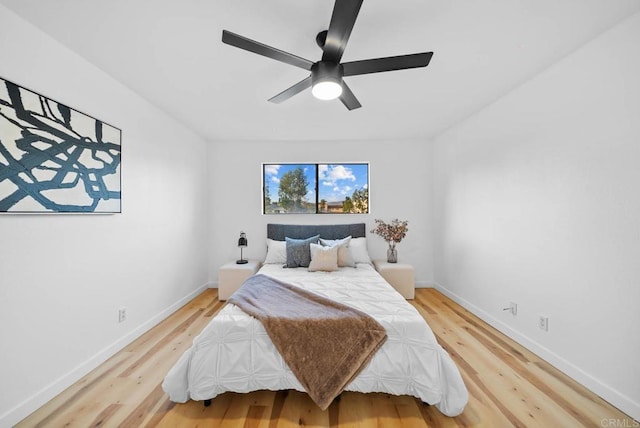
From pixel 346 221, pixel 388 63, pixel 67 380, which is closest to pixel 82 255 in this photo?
pixel 67 380

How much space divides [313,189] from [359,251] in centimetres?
133

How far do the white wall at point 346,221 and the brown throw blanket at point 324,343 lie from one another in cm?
257

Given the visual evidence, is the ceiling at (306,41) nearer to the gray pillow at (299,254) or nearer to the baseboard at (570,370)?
the gray pillow at (299,254)

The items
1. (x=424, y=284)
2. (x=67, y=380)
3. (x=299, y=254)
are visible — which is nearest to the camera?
(x=67, y=380)

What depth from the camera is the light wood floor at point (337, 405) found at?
5.29ft

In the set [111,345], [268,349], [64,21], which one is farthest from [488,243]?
[64,21]

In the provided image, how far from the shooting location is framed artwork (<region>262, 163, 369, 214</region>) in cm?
445

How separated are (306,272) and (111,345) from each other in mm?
1972

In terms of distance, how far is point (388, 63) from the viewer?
1677 mm

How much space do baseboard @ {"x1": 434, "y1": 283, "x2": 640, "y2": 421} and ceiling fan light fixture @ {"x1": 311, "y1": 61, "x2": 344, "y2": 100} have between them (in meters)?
2.72

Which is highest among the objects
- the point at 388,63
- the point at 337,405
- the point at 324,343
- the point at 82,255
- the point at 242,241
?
the point at 388,63

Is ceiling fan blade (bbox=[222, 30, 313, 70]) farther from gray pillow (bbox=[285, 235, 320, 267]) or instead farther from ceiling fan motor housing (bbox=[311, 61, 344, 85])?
gray pillow (bbox=[285, 235, 320, 267])

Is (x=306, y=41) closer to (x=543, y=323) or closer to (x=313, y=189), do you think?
(x=313, y=189)

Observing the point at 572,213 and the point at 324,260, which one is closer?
the point at 572,213
